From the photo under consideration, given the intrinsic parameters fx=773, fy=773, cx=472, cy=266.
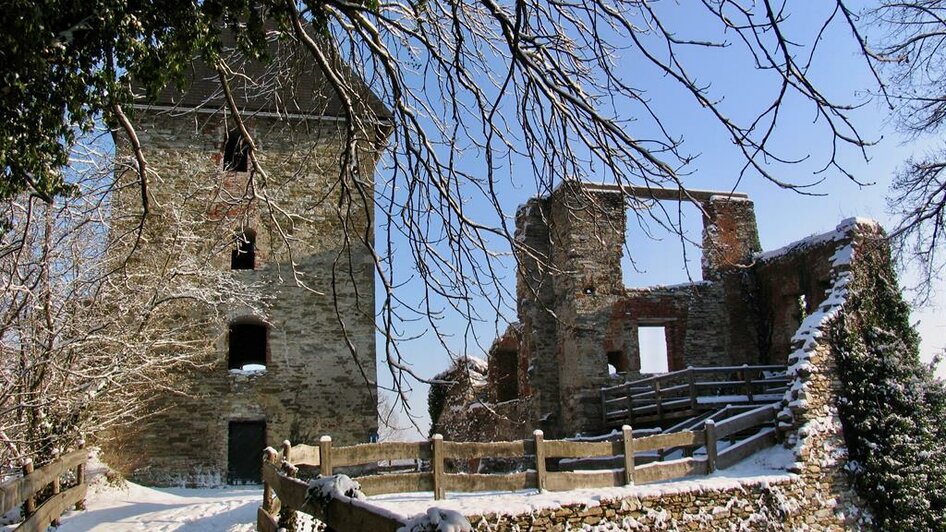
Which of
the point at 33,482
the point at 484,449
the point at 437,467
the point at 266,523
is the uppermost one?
the point at 33,482

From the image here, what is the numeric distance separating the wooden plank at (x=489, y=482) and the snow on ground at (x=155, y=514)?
2423 mm

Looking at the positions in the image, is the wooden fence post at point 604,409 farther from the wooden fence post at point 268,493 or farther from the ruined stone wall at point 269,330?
the wooden fence post at point 268,493

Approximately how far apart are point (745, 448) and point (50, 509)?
10143 mm

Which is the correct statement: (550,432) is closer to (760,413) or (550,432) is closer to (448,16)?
(760,413)

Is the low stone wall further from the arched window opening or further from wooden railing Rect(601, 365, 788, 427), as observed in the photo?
the arched window opening

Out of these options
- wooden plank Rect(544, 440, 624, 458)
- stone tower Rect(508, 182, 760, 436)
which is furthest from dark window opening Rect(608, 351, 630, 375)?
wooden plank Rect(544, 440, 624, 458)

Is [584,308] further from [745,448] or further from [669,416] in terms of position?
[745,448]

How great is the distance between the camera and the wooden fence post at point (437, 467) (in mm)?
9406

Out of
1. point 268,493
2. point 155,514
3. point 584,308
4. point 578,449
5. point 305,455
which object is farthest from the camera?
point 584,308

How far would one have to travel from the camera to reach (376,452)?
953 centimetres

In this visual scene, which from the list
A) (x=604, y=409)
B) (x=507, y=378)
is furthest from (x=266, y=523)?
(x=507, y=378)

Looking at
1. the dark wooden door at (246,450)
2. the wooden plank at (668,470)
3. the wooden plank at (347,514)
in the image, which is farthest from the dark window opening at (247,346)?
the wooden plank at (347,514)

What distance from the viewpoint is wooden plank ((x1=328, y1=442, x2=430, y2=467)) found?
30.6 ft

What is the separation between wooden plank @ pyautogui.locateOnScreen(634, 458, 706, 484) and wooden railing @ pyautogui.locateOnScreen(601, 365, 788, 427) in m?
3.46
